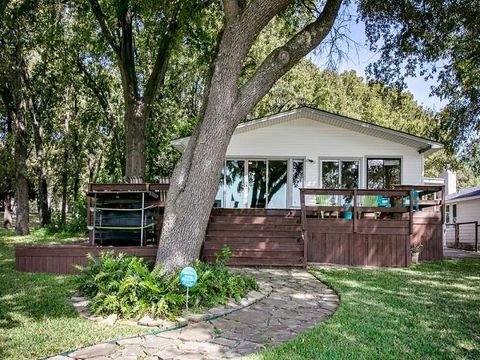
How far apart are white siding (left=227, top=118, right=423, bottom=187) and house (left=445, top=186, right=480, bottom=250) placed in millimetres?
6351

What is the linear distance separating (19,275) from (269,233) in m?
4.96

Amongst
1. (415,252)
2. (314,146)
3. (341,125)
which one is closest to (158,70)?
(314,146)

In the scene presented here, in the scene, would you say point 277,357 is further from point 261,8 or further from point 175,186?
point 261,8

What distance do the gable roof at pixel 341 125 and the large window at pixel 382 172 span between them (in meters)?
0.75

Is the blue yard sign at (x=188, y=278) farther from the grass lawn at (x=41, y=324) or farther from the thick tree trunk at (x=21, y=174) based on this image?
the thick tree trunk at (x=21, y=174)

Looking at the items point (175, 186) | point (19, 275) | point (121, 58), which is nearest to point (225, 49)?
point (175, 186)

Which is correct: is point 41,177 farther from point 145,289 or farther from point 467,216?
point 467,216

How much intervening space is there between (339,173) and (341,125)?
1555 millimetres

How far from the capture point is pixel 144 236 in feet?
27.5

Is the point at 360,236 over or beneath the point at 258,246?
over

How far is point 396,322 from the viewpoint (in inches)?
184

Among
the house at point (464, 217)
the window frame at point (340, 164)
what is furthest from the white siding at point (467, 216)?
the window frame at point (340, 164)

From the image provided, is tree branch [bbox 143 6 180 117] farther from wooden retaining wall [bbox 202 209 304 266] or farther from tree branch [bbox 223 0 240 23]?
tree branch [bbox 223 0 240 23]

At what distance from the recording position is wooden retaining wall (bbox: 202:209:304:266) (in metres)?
8.62
